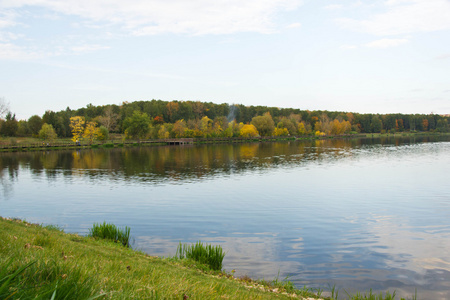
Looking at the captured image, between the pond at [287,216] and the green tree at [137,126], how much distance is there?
245ft

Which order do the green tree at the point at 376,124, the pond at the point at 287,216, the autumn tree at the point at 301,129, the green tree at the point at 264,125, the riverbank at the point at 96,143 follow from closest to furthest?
1. the pond at the point at 287,216
2. the riverbank at the point at 96,143
3. the green tree at the point at 264,125
4. the autumn tree at the point at 301,129
5. the green tree at the point at 376,124

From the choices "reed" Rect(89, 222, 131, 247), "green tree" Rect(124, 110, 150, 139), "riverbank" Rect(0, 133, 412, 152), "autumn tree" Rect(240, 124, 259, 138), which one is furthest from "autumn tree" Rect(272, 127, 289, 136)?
"reed" Rect(89, 222, 131, 247)

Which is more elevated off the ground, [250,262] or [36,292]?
[36,292]

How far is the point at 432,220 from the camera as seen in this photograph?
17547 mm

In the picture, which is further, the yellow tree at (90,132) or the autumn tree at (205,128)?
the autumn tree at (205,128)

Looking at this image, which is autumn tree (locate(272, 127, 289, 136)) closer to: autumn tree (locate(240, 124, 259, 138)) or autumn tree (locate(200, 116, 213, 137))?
autumn tree (locate(240, 124, 259, 138))

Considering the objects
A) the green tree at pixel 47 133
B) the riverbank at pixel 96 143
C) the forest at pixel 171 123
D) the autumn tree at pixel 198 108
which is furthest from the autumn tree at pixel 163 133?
the autumn tree at pixel 198 108

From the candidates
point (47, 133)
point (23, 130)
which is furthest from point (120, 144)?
point (23, 130)

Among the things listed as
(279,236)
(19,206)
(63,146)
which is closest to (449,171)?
(279,236)

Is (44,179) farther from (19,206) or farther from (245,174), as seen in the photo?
(245,174)

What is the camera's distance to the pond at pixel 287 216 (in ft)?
37.9

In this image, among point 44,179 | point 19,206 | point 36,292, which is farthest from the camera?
point 44,179

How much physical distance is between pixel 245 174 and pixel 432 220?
829 inches

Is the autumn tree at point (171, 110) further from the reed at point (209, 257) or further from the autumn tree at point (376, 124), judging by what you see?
the reed at point (209, 257)
